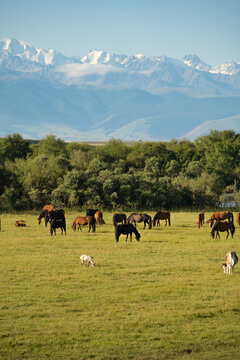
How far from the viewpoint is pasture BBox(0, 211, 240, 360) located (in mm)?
10914

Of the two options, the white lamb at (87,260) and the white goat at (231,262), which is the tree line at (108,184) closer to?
the white lamb at (87,260)

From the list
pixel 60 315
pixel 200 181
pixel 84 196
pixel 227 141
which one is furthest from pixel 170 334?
pixel 227 141

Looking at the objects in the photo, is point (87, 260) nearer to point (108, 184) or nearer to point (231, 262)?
point (231, 262)

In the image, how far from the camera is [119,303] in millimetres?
14055

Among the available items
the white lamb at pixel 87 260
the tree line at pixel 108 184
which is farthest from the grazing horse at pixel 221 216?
the tree line at pixel 108 184

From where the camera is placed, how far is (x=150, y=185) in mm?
53469

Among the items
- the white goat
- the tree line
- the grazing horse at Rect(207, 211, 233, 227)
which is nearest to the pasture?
the white goat

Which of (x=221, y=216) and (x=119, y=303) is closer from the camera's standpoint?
(x=119, y=303)

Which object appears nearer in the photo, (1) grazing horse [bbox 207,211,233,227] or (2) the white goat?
(2) the white goat

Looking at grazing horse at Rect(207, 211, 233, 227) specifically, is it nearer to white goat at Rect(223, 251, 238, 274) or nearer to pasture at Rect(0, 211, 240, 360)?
pasture at Rect(0, 211, 240, 360)

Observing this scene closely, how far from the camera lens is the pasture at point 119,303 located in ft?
35.8

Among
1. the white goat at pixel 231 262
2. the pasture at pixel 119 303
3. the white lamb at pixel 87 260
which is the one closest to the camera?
the pasture at pixel 119 303

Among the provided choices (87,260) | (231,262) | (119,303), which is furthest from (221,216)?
(119,303)

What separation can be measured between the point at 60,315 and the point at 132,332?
92.3 inches
